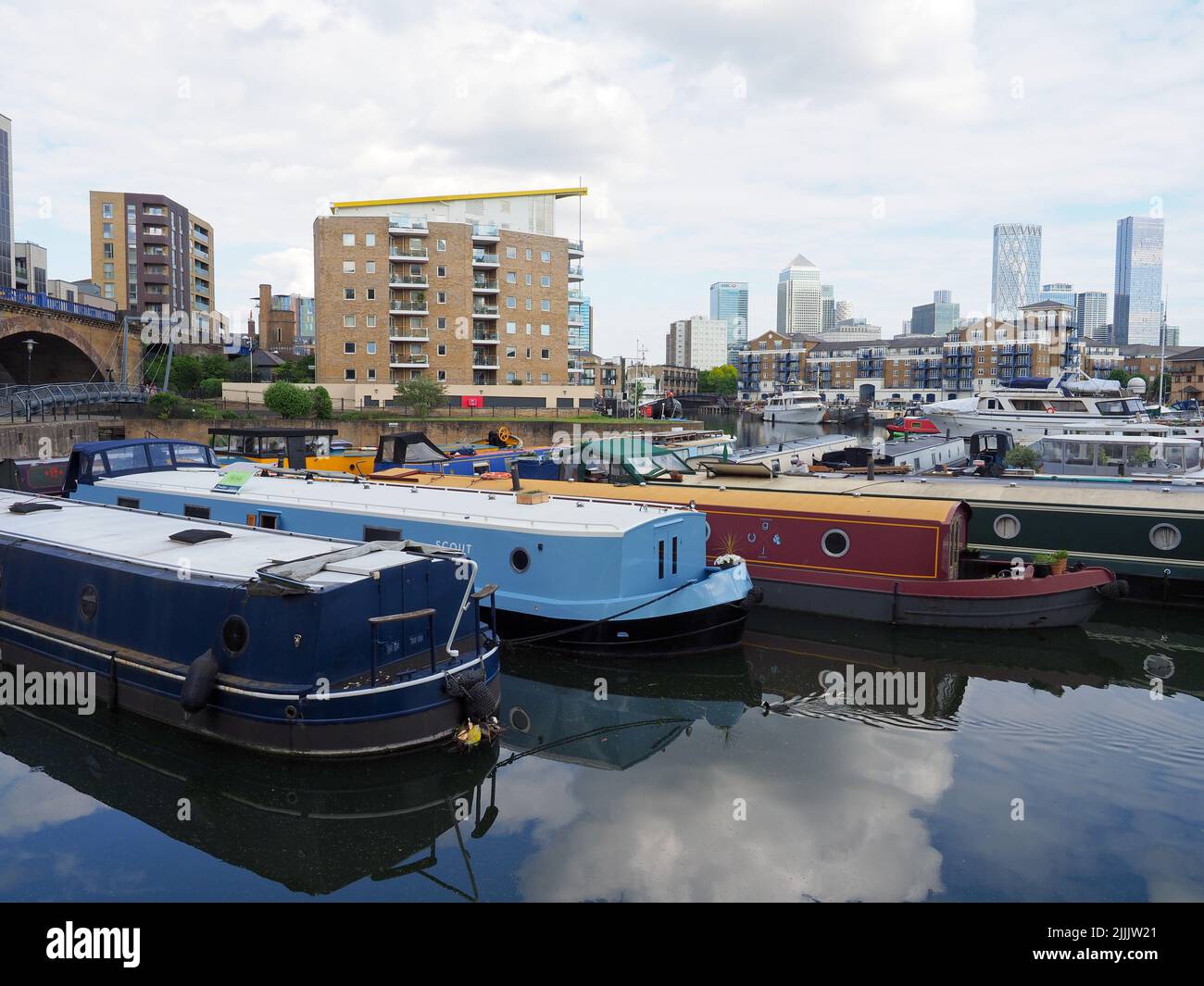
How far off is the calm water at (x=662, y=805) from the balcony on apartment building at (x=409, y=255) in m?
57.3

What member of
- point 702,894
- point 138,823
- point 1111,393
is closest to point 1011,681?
point 702,894

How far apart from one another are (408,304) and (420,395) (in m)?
12.4

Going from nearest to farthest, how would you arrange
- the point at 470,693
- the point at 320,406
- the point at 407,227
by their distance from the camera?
the point at 470,693
the point at 320,406
the point at 407,227

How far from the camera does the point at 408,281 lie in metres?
66.9

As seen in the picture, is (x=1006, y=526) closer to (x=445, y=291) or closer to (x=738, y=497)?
(x=738, y=497)

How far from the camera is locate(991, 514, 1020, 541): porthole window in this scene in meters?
20.5

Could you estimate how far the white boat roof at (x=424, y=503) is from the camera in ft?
50.3

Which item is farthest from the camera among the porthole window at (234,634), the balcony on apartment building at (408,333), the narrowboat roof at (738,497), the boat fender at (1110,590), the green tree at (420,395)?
the balcony on apartment building at (408,333)

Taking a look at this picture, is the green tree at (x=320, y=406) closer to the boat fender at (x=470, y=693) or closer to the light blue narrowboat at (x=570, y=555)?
the light blue narrowboat at (x=570, y=555)

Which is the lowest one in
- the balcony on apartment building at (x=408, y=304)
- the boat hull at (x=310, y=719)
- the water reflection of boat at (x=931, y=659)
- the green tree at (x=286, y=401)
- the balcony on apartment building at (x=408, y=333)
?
the water reflection of boat at (x=931, y=659)

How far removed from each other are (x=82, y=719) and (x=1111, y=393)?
66.3 meters

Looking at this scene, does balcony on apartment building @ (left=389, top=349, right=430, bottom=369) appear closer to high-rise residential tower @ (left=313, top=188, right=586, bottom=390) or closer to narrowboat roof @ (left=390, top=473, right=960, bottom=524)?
high-rise residential tower @ (left=313, top=188, right=586, bottom=390)

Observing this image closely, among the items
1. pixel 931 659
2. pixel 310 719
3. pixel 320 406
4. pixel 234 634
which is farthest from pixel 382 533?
pixel 320 406

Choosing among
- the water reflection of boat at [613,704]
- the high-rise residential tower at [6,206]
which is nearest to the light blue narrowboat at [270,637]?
the water reflection of boat at [613,704]
